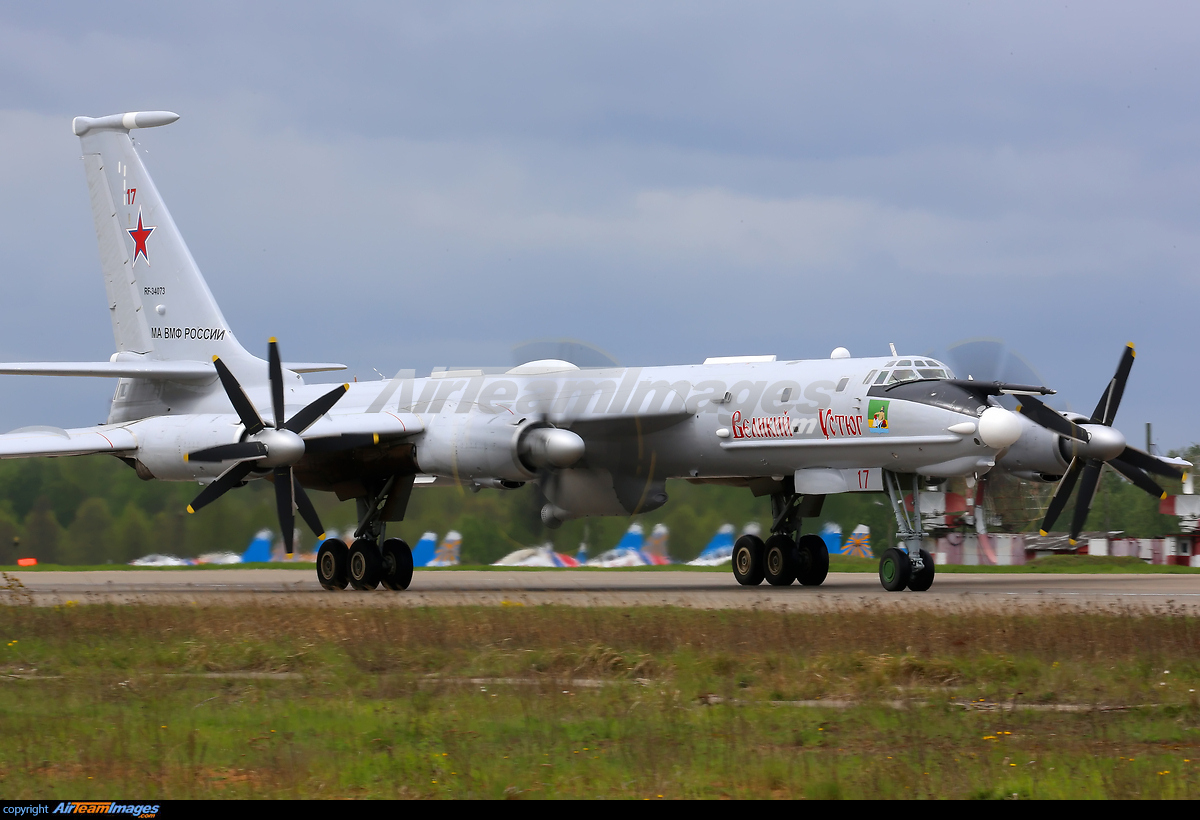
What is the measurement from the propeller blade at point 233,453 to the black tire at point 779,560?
8762mm

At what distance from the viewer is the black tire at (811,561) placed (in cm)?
2344

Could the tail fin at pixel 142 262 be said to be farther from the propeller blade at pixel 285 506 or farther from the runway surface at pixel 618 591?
the propeller blade at pixel 285 506

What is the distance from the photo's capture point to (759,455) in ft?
72.1

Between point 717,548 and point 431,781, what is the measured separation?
69.1 feet

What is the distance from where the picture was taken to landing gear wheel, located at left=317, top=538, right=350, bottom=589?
23.3 m

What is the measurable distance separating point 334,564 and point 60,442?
5.09 m

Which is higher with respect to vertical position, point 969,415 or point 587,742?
point 969,415

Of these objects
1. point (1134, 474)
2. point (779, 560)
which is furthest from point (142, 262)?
point (1134, 474)

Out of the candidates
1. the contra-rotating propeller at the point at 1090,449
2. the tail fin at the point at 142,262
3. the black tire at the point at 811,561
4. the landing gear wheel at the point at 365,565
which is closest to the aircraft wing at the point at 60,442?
the tail fin at the point at 142,262

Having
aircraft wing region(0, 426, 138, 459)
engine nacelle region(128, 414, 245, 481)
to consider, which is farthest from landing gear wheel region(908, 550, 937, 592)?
aircraft wing region(0, 426, 138, 459)

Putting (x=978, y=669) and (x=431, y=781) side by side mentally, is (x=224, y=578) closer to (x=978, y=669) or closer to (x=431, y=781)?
(x=978, y=669)

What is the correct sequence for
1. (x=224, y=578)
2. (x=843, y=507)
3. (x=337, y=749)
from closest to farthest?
(x=337, y=749), (x=843, y=507), (x=224, y=578)

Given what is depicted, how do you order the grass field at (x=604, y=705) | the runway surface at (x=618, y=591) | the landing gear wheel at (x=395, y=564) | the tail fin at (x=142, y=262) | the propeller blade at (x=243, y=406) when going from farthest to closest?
1. the tail fin at (x=142, y=262)
2. the landing gear wheel at (x=395, y=564)
3. the propeller blade at (x=243, y=406)
4. the runway surface at (x=618, y=591)
5. the grass field at (x=604, y=705)

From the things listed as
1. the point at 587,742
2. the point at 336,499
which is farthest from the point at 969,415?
the point at 587,742
